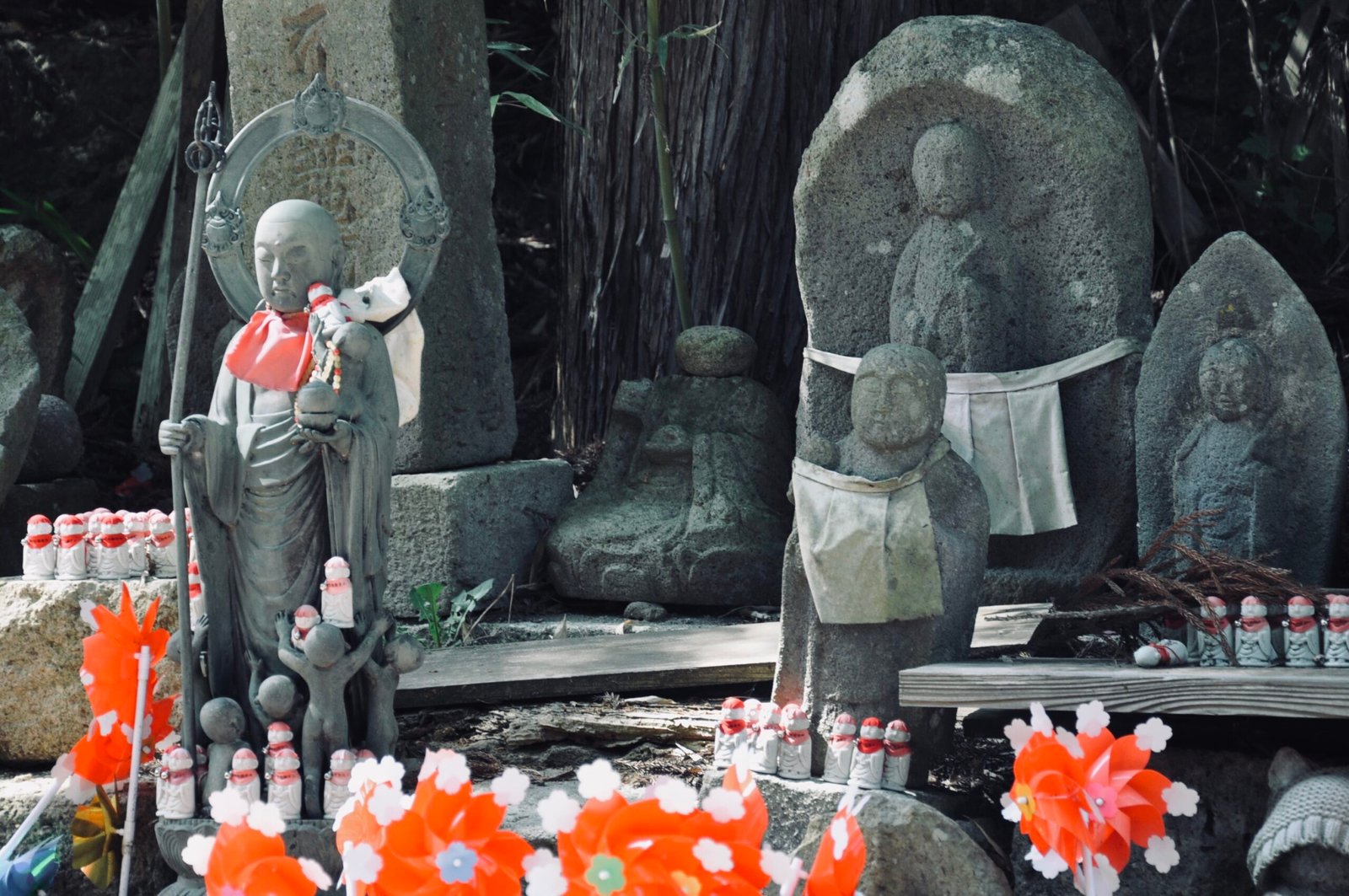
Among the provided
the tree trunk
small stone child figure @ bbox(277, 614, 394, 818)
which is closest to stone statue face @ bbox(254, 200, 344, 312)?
small stone child figure @ bbox(277, 614, 394, 818)

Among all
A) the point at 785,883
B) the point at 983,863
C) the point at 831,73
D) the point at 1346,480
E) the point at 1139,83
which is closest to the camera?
the point at 785,883

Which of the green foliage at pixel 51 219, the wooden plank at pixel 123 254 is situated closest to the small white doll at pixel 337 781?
the wooden plank at pixel 123 254

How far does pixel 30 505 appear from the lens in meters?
6.33

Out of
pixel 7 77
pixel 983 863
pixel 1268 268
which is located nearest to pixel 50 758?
pixel 983 863

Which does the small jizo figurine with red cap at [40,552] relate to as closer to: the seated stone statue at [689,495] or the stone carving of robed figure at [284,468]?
the stone carving of robed figure at [284,468]

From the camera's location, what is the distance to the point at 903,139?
5258 mm

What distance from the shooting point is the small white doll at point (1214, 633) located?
3.56 metres

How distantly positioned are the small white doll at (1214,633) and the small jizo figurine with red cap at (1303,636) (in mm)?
124

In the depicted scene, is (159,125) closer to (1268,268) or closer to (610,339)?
(610,339)

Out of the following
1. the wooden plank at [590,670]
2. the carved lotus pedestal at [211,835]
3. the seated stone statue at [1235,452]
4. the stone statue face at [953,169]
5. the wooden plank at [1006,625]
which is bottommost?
the carved lotus pedestal at [211,835]

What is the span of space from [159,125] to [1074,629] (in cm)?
532

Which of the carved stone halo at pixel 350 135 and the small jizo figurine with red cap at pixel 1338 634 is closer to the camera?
the small jizo figurine with red cap at pixel 1338 634

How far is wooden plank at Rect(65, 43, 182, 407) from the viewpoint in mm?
7793

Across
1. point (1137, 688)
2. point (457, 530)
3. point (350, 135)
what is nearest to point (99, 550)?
point (350, 135)
